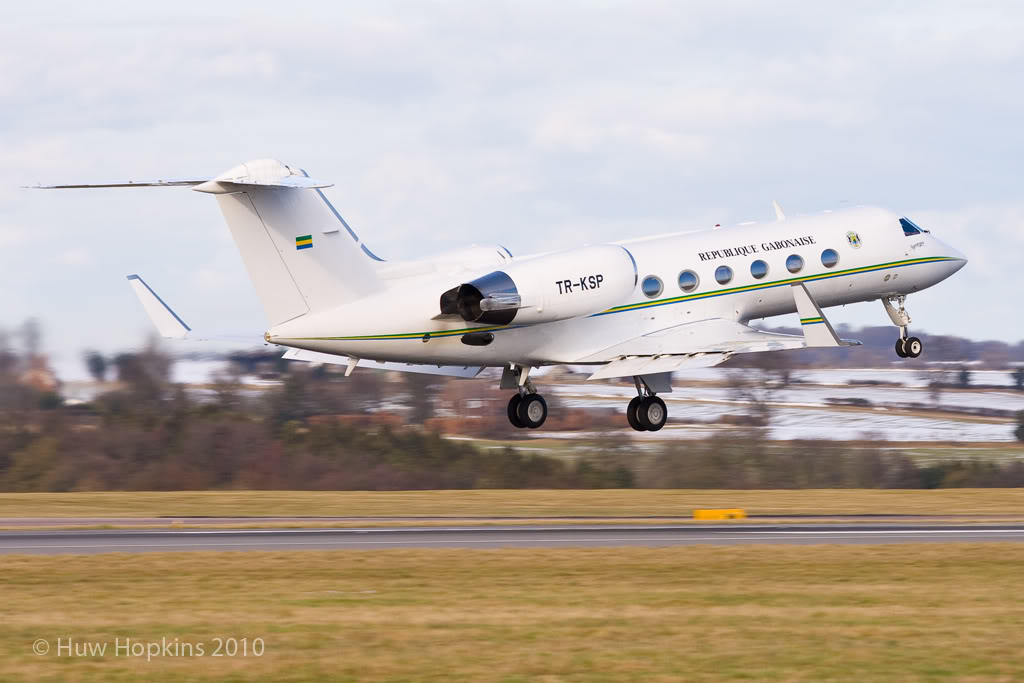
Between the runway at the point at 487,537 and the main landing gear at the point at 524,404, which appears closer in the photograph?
the runway at the point at 487,537

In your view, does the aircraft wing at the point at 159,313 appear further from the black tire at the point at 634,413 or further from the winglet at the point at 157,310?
the black tire at the point at 634,413

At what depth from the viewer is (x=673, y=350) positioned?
1314 inches

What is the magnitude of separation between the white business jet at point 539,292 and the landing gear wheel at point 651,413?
35 millimetres

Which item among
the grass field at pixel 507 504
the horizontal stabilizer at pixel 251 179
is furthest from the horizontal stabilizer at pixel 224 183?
the grass field at pixel 507 504

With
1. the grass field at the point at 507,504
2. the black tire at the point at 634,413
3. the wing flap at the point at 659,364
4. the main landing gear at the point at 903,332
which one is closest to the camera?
the wing flap at the point at 659,364

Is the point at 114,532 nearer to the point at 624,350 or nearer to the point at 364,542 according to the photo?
the point at 364,542

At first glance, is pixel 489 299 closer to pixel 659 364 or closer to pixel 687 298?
pixel 659 364

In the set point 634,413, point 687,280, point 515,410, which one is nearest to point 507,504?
point 634,413

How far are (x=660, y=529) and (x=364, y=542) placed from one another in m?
7.52

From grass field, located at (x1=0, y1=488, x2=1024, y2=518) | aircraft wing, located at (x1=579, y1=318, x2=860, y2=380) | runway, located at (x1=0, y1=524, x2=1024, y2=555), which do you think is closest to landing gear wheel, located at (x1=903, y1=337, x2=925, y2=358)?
grass field, located at (x1=0, y1=488, x2=1024, y2=518)

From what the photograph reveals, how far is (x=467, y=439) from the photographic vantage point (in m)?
67.8

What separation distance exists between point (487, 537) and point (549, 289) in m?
5.85

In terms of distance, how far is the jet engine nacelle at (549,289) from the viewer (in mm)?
30625

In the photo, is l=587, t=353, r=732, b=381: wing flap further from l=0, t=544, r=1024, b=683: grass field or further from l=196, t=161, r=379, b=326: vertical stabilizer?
l=196, t=161, r=379, b=326: vertical stabilizer
